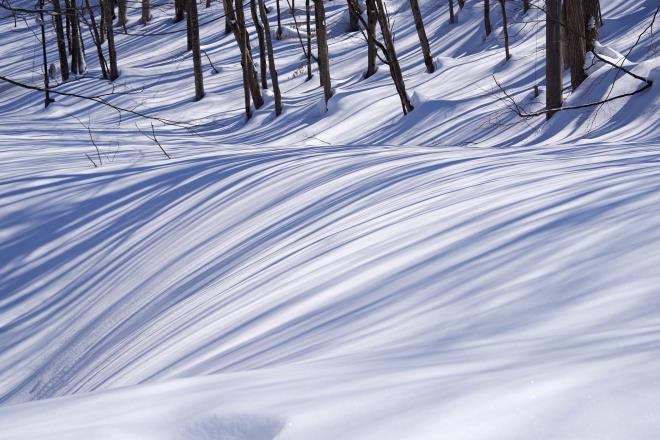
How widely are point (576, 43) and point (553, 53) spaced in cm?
105

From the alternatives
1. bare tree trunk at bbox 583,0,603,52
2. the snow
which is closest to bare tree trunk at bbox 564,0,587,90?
bare tree trunk at bbox 583,0,603,52

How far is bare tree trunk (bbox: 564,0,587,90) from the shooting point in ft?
35.2

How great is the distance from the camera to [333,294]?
2322 millimetres

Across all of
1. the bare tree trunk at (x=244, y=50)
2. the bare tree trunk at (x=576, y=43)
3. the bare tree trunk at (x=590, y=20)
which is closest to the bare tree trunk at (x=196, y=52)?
the bare tree trunk at (x=244, y=50)

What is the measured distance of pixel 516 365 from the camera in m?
1.33

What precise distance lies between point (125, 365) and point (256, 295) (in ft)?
1.79

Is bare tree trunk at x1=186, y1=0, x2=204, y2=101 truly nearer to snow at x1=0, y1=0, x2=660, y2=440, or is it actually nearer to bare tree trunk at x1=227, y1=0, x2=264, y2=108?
bare tree trunk at x1=227, y1=0, x2=264, y2=108

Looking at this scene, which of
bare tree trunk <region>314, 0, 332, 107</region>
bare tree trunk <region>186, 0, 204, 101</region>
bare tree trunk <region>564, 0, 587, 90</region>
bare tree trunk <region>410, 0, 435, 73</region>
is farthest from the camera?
bare tree trunk <region>186, 0, 204, 101</region>

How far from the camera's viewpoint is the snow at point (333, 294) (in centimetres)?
117

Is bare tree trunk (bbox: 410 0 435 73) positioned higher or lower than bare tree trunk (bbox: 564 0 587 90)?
lower

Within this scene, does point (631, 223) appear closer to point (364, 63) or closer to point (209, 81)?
point (364, 63)

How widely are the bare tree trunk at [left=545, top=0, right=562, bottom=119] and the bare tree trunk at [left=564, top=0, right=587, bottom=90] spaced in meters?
0.92

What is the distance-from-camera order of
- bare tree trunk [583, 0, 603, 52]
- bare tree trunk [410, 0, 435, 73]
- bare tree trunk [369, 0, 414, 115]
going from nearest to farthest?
bare tree trunk [583, 0, 603, 52] < bare tree trunk [369, 0, 414, 115] < bare tree trunk [410, 0, 435, 73]

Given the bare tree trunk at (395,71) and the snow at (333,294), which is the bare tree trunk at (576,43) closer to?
the bare tree trunk at (395,71)
